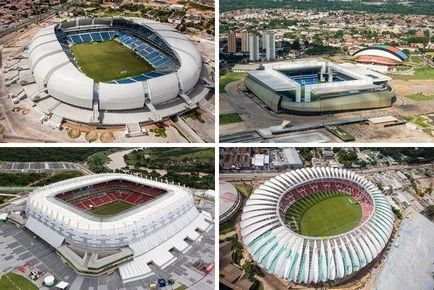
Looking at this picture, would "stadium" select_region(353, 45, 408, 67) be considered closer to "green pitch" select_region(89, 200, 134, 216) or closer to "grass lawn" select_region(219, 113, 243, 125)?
"grass lawn" select_region(219, 113, 243, 125)

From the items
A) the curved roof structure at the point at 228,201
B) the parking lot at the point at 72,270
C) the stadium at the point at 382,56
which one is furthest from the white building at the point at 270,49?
the parking lot at the point at 72,270

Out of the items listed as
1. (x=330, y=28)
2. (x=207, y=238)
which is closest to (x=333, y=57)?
(x=330, y=28)

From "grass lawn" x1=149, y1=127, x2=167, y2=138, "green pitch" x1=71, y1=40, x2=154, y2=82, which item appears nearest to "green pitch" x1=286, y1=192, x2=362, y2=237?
"grass lawn" x1=149, y1=127, x2=167, y2=138

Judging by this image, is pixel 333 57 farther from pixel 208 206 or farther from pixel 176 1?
pixel 208 206

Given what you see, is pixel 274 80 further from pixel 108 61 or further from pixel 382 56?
pixel 382 56

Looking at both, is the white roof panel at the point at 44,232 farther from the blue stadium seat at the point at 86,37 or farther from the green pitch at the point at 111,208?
the blue stadium seat at the point at 86,37
